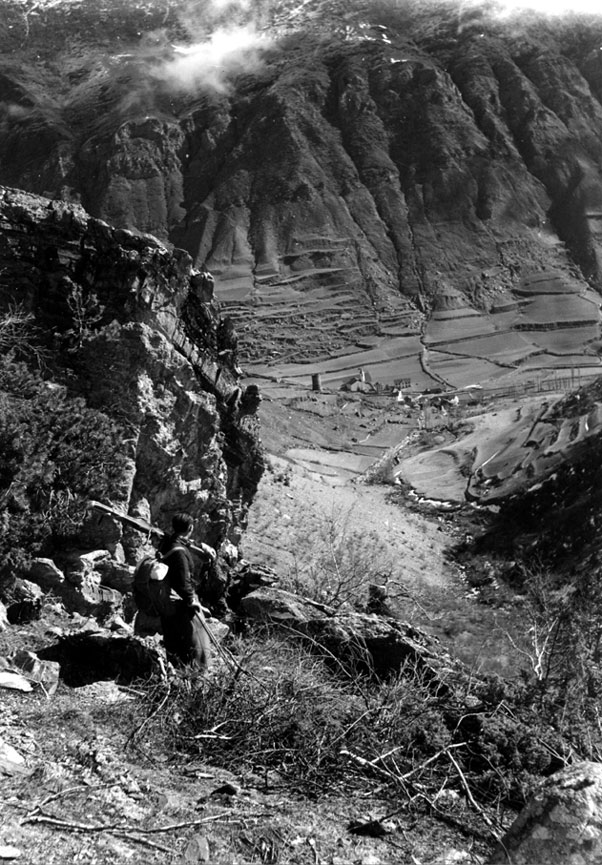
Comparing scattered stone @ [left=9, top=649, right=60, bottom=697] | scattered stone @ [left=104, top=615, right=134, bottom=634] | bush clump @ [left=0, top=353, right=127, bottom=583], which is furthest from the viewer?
bush clump @ [left=0, top=353, right=127, bottom=583]

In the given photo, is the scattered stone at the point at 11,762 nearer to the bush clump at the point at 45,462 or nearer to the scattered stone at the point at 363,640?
the scattered stone at the point at 363,640

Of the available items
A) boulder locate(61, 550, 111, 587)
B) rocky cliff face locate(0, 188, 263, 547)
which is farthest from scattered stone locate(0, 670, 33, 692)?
rocky cliff face locate(0, 188, 263, 547)

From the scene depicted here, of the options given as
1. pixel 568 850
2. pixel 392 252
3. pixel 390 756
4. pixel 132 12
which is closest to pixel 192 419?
pixel 390 756

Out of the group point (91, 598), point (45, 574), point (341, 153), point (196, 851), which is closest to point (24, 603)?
point (45, 574)

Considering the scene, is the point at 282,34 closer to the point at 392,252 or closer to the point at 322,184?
the point at 322,184

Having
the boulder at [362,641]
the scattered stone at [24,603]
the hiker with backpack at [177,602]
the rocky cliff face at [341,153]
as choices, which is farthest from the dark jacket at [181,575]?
the rocky cliff face at [341,153]

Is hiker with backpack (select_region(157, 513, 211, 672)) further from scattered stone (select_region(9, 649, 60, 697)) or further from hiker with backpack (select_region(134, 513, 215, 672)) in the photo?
scattered stone (select_region(9, 649, 60, 697))
